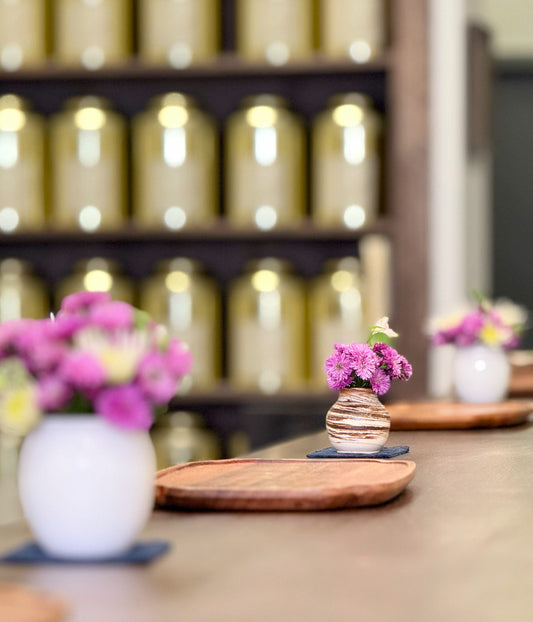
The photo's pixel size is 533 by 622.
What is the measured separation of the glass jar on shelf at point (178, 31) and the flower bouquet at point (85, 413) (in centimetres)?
232

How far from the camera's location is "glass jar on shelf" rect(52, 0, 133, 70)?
302 centimetres

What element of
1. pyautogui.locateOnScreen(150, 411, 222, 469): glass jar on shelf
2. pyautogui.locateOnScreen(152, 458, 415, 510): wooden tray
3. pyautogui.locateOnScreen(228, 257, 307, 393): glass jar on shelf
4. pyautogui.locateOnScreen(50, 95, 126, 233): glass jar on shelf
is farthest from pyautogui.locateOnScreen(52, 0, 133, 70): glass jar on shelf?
pyautogui.locateOnScreen(152, 458, 415, 510): wooden tray

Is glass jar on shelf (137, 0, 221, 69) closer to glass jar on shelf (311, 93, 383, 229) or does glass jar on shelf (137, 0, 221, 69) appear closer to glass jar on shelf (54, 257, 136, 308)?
glass jar on shelf (311, 93, 383, 229)

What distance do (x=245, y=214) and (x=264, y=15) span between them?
488 mm

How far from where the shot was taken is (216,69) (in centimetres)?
306

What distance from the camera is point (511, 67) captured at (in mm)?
5746

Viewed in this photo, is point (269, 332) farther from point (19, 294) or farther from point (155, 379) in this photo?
point (155, 379)

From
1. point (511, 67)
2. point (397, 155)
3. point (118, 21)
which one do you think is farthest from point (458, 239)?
point (511, 67)

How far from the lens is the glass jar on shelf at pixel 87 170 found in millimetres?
3016

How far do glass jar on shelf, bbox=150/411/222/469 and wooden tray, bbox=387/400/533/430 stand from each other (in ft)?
3.91

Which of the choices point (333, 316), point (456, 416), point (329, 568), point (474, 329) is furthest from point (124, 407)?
point (333, 316)

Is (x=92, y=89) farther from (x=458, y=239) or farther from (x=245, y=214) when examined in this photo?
(x=458, y=239)

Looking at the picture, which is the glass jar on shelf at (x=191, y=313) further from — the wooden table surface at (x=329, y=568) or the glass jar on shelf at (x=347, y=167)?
the wooden table surface at (x=329, y=568)

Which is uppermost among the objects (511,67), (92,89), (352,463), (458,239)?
(511,67)
